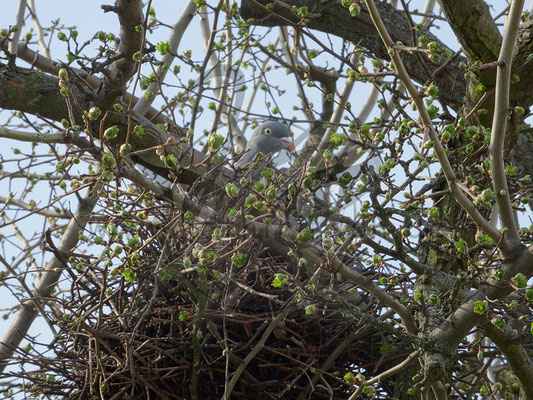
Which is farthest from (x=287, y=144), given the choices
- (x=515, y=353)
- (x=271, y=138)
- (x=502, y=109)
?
(x=502, y=109)

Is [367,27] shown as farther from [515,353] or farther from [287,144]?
[515,353]

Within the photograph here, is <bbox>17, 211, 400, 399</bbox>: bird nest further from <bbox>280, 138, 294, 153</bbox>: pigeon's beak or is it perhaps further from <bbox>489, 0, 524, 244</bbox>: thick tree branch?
<bbox>280, 138, 294, 153</bbox>: pigeon's beak

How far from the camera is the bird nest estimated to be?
269cm

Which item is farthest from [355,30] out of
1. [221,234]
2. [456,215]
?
[221,234]

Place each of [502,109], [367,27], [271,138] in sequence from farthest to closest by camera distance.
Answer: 1. [271,138]
2. [367,27]
3. [502,109]

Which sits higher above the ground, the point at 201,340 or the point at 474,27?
the point at 474,27

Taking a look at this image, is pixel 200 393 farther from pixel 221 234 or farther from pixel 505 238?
pixel 505 238

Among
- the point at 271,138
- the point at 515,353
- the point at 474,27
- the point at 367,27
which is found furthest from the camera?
the point at 271,138

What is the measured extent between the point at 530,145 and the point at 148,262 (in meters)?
2.39

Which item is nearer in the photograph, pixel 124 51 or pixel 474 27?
pixel 124 51

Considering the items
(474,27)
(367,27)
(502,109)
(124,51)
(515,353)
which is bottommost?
(515,353)

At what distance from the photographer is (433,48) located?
2.09 m

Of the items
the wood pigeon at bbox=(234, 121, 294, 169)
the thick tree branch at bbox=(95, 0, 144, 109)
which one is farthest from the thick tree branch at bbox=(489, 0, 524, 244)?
the wood pigeon at bbox=(234, 121, 294, 169)

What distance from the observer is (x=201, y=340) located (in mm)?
2852
